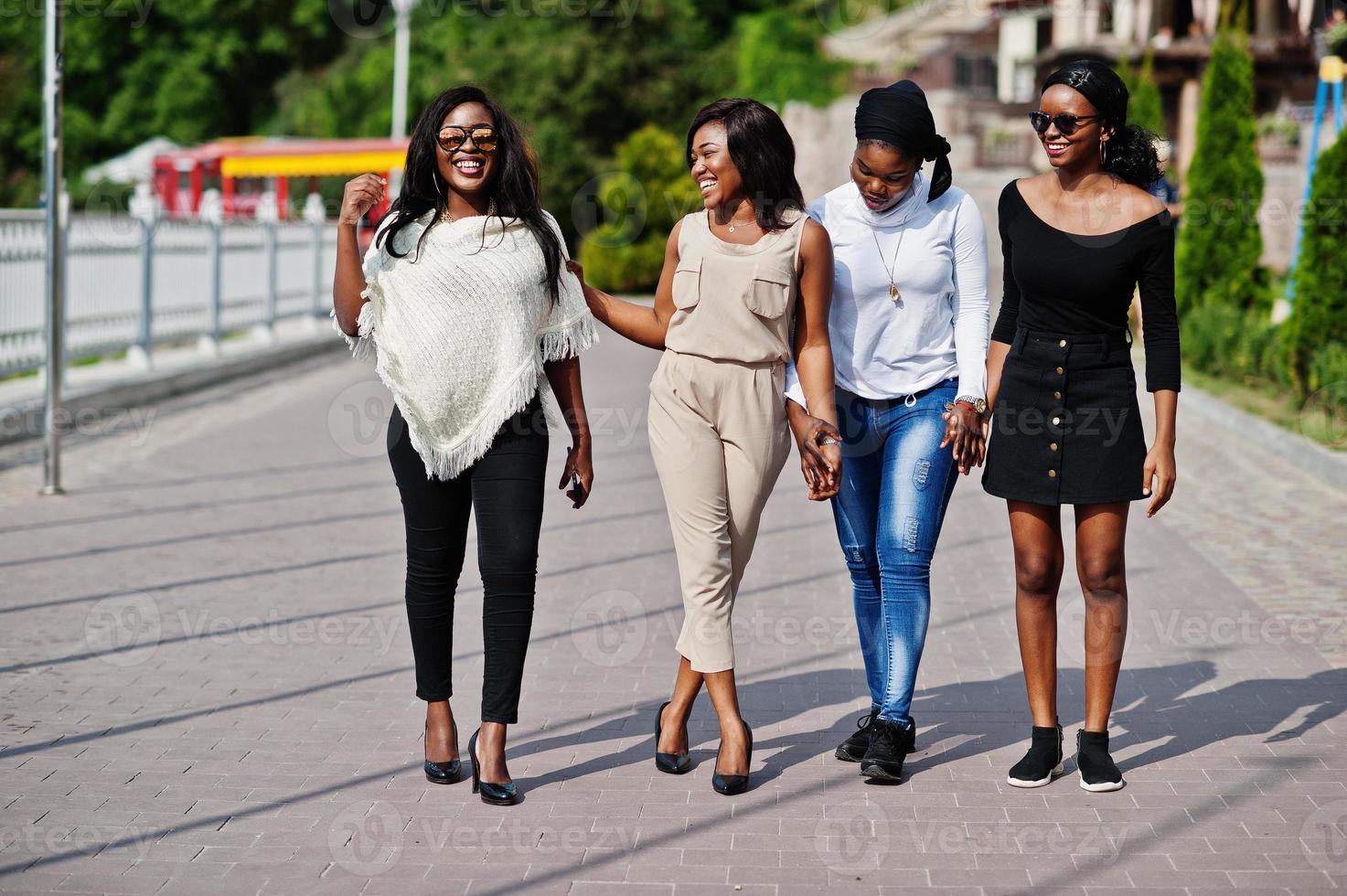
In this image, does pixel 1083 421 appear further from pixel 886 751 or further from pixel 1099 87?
pixel 886 751

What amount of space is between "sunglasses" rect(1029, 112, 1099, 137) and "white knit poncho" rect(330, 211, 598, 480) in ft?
4.25

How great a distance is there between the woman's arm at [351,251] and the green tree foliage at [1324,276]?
10146 millimetres

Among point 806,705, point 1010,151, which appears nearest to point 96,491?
point 806,705

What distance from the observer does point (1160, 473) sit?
14.3 ft

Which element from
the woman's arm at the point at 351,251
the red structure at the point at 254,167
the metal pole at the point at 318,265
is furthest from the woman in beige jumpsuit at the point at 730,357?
the red structure at the point at 254,167

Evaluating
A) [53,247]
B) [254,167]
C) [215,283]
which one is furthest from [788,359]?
[254,167]

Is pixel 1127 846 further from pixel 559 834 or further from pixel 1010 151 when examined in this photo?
pixel 1010 151

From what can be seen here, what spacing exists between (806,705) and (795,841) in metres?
1.36

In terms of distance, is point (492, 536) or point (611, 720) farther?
point (611, 720)

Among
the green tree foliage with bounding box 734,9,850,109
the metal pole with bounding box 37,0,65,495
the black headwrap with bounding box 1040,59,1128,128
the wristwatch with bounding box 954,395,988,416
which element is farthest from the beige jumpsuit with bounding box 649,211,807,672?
the green tree foliage with bounding box 734,9,850,109

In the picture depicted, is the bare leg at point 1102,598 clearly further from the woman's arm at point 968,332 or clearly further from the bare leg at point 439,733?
the bare leg at point 439,733

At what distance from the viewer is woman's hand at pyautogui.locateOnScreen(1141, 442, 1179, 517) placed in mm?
4336

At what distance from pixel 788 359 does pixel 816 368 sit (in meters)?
0.10

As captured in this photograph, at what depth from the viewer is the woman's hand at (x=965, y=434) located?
4.43 m
